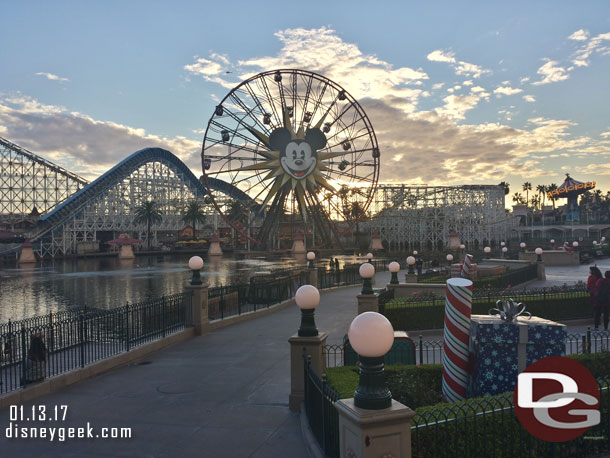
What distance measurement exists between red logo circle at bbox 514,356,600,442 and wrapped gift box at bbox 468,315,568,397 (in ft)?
5.01

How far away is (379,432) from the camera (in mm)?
4699

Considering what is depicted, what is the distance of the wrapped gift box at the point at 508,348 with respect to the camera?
741cm

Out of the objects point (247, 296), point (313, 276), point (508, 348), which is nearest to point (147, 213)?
point (313, 276)

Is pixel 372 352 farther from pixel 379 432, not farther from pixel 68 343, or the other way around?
pixel 68 343

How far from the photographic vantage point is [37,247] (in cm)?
8031

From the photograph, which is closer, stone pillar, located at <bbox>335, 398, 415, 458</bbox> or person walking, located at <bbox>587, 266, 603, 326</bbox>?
stone pillar, located at <bbox>335, 398, 415, 458</bbox>

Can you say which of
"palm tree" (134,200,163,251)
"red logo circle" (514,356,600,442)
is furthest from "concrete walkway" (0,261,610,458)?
"palm tree" (134,200,163,251)

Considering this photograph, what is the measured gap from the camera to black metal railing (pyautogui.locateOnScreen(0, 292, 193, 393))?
10383mm

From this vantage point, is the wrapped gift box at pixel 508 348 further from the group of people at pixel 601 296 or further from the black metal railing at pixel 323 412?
the group of people at pixel 601 296

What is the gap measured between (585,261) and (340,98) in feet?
99.3

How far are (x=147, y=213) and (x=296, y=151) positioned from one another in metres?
55.4

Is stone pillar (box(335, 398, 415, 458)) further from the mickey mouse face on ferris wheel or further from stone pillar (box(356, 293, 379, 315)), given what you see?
the mickey mouse face on ferris wheel

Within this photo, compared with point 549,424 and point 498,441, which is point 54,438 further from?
point 549,424

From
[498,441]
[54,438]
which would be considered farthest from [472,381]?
[54,438]
